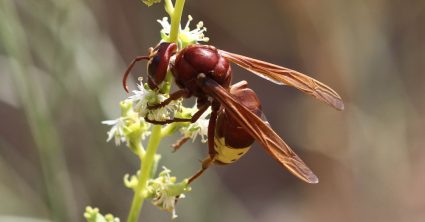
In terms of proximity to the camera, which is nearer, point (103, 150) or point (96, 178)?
point (103, 150)

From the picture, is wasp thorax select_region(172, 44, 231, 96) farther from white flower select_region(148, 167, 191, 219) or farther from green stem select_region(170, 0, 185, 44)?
white flower select_region(148, 167, 191, 219)

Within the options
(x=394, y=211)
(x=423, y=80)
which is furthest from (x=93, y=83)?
(x=423, y=80)

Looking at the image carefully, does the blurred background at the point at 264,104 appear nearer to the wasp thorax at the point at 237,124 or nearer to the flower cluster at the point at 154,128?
the flower cluster at the point at 154,128

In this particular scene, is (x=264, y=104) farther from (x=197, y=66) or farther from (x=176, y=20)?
(x=176, y=20)

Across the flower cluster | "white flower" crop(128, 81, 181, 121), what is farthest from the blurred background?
"white flower" crop(128, 81, 181, 121)

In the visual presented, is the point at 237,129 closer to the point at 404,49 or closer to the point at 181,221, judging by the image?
the point at 181,221

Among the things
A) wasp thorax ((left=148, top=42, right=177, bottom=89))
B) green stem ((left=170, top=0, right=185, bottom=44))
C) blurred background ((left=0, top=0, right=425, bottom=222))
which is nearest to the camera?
green stem ((left=170, top=0, right=185, bottom=44))

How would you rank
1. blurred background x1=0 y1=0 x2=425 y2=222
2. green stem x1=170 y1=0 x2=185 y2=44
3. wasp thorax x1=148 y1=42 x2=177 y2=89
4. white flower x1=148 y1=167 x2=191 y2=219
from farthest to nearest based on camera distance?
blurred background x1=0 y1=0 x2=425 y2=222
white flower x1=148 y1=167 x2=191 y2=219
wasp thorax x1=148 y1=42 x2=177 y2=89
green stem x1=170 y1=0 x2=185 y2=44
